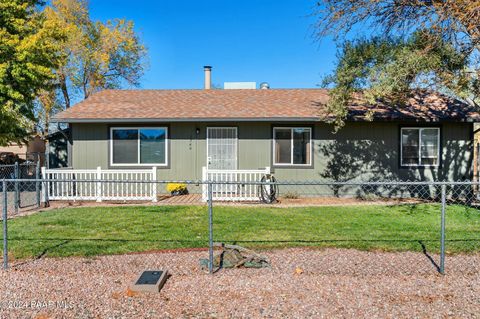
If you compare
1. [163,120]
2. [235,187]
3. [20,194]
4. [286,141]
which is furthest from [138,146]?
[286,141]

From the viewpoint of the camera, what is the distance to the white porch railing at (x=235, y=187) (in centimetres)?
1164

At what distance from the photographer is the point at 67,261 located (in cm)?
567

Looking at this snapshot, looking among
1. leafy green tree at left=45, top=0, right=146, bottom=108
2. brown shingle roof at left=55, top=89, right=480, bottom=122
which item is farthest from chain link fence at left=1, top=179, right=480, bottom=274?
leafy green tree at left=45, top=0, right=146, bottom=108

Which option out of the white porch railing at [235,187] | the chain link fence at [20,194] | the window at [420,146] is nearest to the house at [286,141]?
the window at [420,146]

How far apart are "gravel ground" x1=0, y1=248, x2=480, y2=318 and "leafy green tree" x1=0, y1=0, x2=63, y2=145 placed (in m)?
10.5

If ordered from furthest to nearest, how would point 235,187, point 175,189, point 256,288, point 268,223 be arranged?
point 175,189 → point 235,187 → point 268,223 → point 256,288

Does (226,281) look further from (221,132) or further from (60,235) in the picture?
(221,132)

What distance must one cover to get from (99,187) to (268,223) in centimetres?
605

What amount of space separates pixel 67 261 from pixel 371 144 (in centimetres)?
1029

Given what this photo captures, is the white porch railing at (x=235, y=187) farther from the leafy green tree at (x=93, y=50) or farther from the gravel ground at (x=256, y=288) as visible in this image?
the leafy green tree at (x=93, y=50)

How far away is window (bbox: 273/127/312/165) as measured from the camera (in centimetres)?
1312

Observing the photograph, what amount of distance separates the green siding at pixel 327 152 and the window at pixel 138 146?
0.27 metres

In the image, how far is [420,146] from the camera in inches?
510

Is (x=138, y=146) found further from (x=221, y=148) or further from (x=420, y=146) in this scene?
(x=420, y=146)
